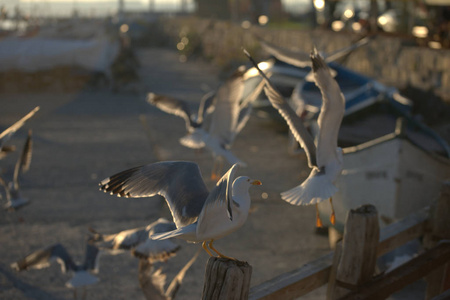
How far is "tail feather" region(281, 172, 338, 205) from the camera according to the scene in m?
4.27

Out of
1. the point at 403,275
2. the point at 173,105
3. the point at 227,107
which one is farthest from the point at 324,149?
the point at 173,105

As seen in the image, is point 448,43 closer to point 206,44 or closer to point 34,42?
point 34,42

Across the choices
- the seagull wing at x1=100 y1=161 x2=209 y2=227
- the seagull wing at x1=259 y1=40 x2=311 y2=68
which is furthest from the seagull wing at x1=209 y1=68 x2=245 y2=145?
the seagull wing at x1=100 y1=161 x2=209 y2=227

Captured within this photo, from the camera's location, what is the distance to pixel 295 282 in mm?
3771

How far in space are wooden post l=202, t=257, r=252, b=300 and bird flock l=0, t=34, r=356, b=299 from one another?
16 cm

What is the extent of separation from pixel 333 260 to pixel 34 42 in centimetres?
1586

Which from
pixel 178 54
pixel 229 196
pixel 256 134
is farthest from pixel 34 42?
pixel 229 196

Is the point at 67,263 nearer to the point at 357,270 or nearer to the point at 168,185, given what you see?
the point at 168,185

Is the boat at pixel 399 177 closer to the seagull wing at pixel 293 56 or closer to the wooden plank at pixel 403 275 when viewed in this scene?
A: the wooden plank at pixel 403 275

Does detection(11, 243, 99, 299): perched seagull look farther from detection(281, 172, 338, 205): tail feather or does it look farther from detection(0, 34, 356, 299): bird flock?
detection(281, 172, 338, 205): tail feather

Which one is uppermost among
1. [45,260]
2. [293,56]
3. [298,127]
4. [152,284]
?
[298,127]

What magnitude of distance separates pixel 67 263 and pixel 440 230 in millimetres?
3160

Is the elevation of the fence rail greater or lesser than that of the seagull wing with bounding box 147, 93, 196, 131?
greater

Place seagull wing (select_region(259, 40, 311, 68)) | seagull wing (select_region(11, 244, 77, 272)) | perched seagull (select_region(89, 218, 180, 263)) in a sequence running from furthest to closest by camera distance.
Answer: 1. seagull wing (select_region(259, 40, 311, 68))
2. seagull wing (select_region(11, 244, 77, 272))
3. perched seagull (select_region(89, 218, 180, 263))
